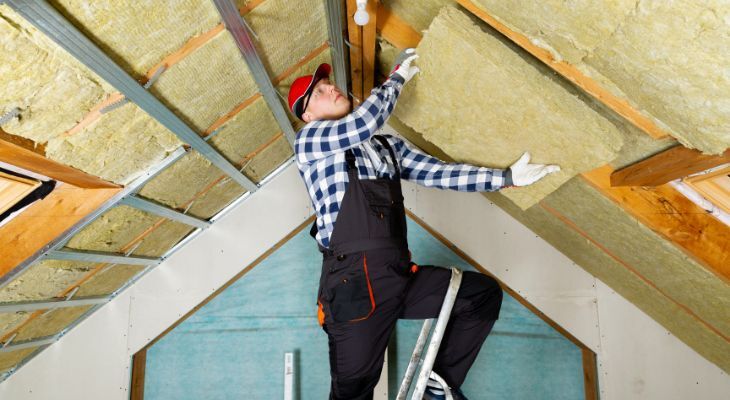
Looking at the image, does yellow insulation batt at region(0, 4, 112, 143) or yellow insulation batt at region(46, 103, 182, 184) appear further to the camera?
yellow insulation batt at region(46, 103, 182, 184)

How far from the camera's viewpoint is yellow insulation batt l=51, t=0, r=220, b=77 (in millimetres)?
1084

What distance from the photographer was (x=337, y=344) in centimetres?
166

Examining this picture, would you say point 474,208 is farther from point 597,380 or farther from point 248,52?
point 248,52

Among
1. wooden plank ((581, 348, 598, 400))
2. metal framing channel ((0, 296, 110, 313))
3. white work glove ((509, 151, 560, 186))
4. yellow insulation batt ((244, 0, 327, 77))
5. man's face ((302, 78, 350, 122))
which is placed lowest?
wooden plank ((581, 348, 598, 400))

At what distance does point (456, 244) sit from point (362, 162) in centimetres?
177

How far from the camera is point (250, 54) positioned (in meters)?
1.64

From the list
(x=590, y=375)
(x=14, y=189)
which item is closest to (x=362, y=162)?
(x=14, y=189)

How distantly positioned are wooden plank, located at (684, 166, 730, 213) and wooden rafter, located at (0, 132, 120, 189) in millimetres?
2145

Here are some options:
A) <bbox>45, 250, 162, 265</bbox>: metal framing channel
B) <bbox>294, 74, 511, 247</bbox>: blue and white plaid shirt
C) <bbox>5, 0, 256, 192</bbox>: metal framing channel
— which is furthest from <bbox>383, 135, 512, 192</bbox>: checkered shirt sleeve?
<bbox>45, 250, 162, 265</bbox>: metal framing channel

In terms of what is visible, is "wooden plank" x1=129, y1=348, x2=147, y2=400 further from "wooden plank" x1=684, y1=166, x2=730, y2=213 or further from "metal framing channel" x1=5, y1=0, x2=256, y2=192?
"wooden plank" x1=684, y1=166, x2=730, y2=213

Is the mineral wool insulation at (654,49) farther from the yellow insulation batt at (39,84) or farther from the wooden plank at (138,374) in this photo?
the wooden plank at (138,374)

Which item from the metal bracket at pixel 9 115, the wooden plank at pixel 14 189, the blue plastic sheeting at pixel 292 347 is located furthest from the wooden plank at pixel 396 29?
the blue plastic sheeting at pixel 292 347

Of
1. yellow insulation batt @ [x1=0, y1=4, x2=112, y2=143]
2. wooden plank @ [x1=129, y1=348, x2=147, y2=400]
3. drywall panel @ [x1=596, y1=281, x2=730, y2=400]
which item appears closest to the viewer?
yellow insulation batt @ [x1=0, y1=4, x2=112, y2=143]

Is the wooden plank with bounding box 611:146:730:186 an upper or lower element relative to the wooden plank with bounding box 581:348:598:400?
upper
